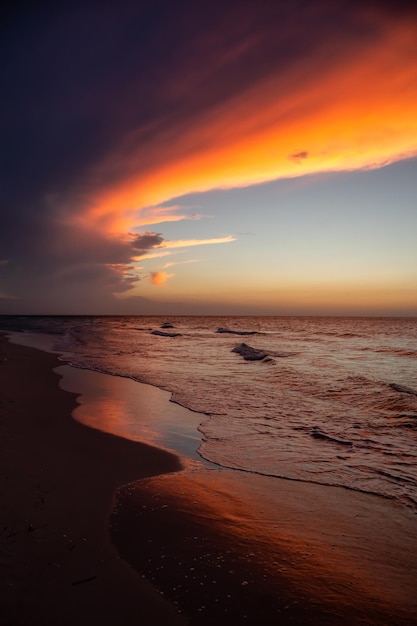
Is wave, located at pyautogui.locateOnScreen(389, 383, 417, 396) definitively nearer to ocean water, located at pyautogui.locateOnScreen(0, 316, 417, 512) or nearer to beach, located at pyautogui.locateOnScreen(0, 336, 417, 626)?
ocean water, located at pyautogui.locateOnScreen(0, 316, 417, 512)

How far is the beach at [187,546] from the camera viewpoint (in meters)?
3.43

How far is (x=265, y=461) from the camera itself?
745 cm

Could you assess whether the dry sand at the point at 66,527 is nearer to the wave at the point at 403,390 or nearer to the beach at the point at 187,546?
the beach at the point at 187,546

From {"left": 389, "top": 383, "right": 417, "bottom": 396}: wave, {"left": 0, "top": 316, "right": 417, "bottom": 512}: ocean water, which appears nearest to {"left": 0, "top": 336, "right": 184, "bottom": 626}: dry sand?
{"left": 0, "top": 316, "right": 417, "bottom": 512}: ocean water

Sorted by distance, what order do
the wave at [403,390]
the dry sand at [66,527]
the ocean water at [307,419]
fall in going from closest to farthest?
the dry sand at [66,527], the ocean water at [307,419], the wave at [403,390]

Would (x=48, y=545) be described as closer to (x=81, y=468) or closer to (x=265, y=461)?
(x=81, y=468)

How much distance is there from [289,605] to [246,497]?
→ 2.39 meters

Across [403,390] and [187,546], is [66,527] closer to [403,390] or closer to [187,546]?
[187,546]

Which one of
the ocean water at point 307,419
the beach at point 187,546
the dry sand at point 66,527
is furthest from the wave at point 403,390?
the dry sand at point 66,527

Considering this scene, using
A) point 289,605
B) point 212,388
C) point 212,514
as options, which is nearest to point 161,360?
point 212,388

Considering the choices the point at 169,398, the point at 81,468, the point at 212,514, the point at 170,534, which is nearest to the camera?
the point at 170,534

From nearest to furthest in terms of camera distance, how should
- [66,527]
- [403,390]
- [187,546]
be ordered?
1. [187,546]
2. [66,527]
3. [403,390]

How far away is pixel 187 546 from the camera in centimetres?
441

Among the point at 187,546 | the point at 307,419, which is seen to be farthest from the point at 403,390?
the point at 187,546
